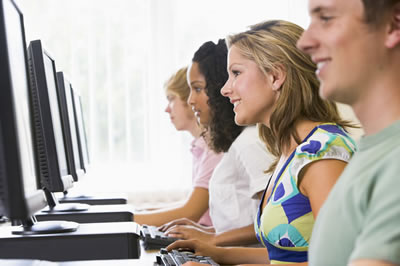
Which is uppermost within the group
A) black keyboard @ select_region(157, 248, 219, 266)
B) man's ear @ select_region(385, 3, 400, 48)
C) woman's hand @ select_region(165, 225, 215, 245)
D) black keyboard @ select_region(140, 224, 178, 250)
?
man's ear @ select_region(385, 3, 400, 48)

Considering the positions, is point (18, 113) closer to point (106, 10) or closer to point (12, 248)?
point (12, 248)

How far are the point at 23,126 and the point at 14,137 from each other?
0.09 m

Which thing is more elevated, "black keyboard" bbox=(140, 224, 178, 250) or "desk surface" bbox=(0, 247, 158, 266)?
"desk surface" bbox=(0, 247, 158, 266)

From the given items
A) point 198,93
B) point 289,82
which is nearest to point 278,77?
point 289,82

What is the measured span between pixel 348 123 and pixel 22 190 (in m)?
0.78

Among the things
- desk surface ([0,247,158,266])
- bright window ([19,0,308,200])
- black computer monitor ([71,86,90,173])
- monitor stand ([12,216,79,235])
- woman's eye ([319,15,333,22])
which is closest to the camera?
woman's eye ([319,15,333,22])

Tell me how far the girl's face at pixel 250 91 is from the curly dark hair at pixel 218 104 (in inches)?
25.1

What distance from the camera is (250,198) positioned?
1.83 meters

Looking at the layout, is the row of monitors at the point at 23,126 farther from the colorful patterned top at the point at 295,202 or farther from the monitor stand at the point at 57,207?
the colorful patterned top at the point at 295,202

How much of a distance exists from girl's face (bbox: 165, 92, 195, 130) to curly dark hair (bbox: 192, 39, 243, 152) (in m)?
0.56

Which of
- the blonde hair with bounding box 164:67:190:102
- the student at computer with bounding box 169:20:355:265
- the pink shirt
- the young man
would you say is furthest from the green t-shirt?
the blonde hair with bounding box 164:67:190:102

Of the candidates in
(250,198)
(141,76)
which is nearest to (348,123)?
(250,198)

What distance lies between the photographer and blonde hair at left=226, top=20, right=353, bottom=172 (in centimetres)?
127

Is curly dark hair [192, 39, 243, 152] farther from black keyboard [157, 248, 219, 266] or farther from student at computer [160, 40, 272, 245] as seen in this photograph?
black keyboard [157, 248, 219, 266]
